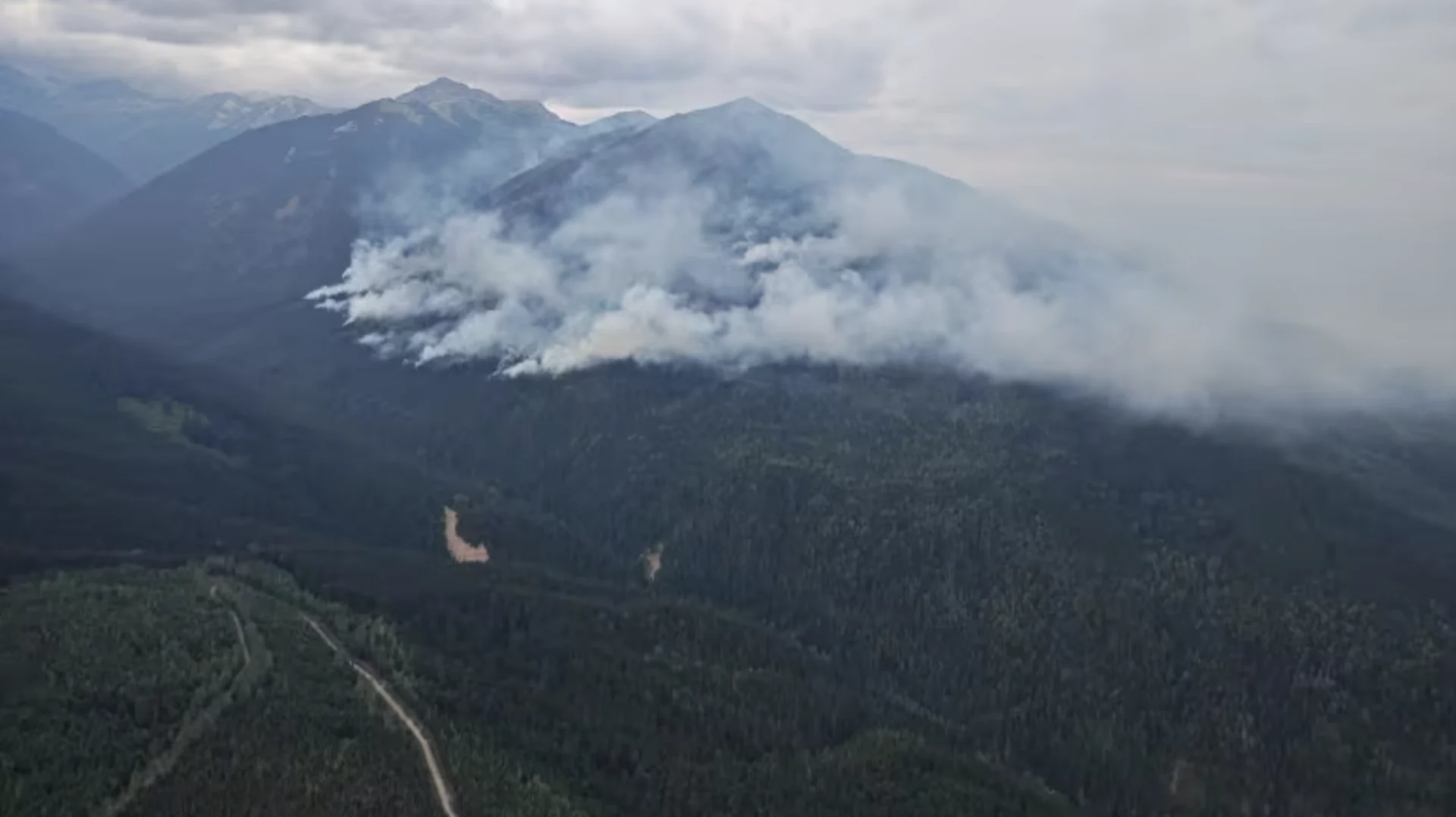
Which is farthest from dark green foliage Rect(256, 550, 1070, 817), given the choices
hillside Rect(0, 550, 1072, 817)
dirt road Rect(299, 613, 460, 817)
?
dirt road Rect(299, 613, 460, 817)

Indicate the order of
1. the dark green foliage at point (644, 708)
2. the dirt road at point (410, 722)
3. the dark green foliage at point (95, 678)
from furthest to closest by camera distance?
the dark green foliage at point (644, 708) < the dirt road at point (410, 722) < the dark green foliage at point (95, 678)

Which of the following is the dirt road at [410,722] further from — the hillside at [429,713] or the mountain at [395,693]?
the mountain at [395,693]

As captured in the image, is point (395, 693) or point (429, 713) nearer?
point (429, 713)

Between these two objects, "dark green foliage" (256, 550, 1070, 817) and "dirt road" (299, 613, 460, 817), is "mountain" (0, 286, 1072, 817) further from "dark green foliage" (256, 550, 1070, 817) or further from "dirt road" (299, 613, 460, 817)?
"dirt road" (299, 613, 460, 817)

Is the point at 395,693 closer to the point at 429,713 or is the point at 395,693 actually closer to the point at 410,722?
the point at 429,713

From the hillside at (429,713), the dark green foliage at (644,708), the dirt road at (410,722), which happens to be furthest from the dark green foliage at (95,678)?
the dark green foliage at (644,708)

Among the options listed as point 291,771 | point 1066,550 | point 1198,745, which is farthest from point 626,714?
point 1066,550

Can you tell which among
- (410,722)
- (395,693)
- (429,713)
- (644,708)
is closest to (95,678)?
(395,693)

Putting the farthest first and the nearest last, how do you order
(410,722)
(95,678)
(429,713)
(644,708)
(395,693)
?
(644,708) < (395,693) < (429,713) < (410,722) < (95,678)

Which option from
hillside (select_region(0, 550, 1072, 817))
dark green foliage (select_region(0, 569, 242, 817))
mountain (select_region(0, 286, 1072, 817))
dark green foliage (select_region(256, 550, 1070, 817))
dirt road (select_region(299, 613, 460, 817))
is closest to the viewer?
dark green foliage (select_region(0, 569, 242, 817))

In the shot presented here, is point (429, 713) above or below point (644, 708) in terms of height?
above
